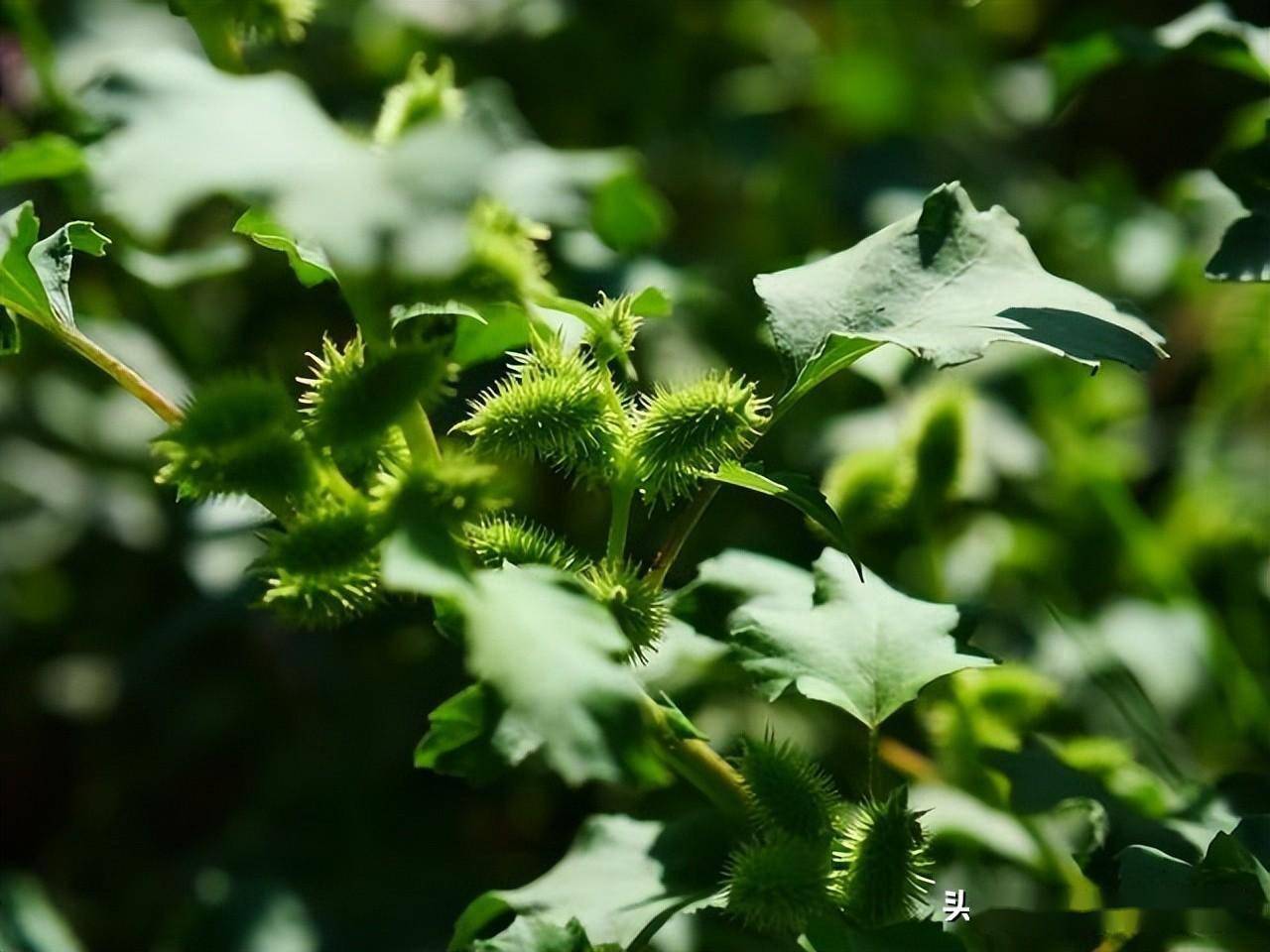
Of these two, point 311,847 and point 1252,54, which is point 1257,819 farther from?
point 311,847

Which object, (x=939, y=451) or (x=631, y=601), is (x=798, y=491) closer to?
(x=631, y=601)

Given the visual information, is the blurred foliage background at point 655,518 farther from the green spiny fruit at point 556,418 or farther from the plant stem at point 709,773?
the green spiny fruit at point 556,418

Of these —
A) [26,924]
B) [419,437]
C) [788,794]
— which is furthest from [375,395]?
[26,924]

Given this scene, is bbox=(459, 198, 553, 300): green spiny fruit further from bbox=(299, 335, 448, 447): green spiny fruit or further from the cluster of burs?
the cluster of burs

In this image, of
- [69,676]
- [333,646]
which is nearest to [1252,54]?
[333,646]

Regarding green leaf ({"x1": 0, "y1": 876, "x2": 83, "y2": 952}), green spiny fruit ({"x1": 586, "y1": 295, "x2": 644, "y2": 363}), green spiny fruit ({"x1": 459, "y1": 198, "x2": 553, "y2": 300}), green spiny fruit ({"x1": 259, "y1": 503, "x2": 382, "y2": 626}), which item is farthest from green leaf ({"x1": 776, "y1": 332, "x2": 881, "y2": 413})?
green leaf ({"x1": 0, "y1": 876, "x2": 83, "y2": 952})

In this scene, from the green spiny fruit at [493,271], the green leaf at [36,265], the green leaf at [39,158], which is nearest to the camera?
the green spiny fruit at [493,271]

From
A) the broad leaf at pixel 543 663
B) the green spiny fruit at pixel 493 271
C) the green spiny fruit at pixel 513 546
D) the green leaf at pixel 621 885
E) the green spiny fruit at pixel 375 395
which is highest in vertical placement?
the green spiny fruit at pixel 493 271

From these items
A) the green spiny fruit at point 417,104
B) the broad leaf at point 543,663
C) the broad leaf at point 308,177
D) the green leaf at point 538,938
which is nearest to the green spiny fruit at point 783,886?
the green leaf at point 538,938
